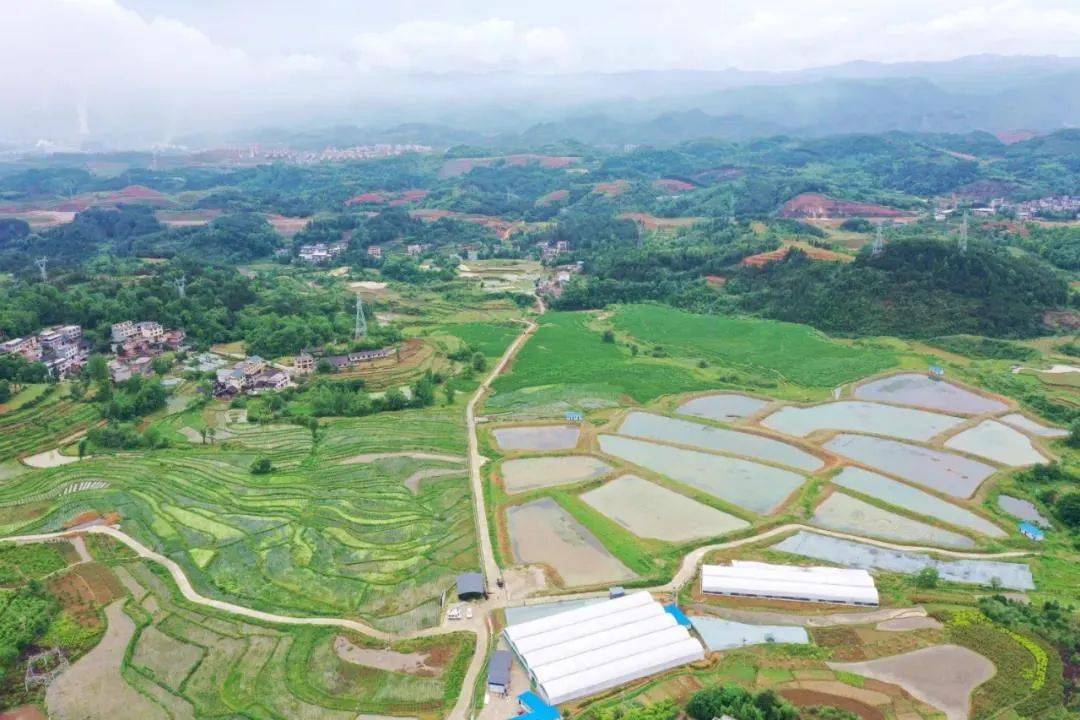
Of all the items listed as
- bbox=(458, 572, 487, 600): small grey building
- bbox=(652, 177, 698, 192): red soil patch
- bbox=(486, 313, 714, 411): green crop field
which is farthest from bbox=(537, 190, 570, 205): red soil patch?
bbox=(458, 572, 487, 600): small grey building

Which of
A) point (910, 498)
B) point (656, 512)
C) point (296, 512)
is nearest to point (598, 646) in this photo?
point (656, 512)

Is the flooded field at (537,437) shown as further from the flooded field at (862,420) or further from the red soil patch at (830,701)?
the red soil patch at (830,701)

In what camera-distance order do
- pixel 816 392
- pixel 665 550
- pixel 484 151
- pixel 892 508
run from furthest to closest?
pixel 484 151, pixel 816 392, pixel 892 508, pixel 665 550

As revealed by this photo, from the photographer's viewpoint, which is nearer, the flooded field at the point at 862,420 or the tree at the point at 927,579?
the tree at the point at 927,579

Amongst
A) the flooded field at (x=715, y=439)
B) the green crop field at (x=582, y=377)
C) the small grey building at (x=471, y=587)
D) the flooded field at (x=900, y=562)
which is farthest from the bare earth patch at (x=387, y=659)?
the green crop field at (x=582, y=377)

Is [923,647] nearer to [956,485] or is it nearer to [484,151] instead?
[956,485]

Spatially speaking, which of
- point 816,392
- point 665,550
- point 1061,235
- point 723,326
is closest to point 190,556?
point 665,550

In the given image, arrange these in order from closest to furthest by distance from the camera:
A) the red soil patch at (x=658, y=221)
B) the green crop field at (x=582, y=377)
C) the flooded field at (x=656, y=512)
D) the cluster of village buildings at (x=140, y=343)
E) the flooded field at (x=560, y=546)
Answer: the flooded field at (x=560, y=546)
the flooded field at (x=656, y=512)
the green crop field at (x=582, y=377)
the cluster of village buildings at (x=140, y=343)
the red soil patch at (x=658, y=221)
